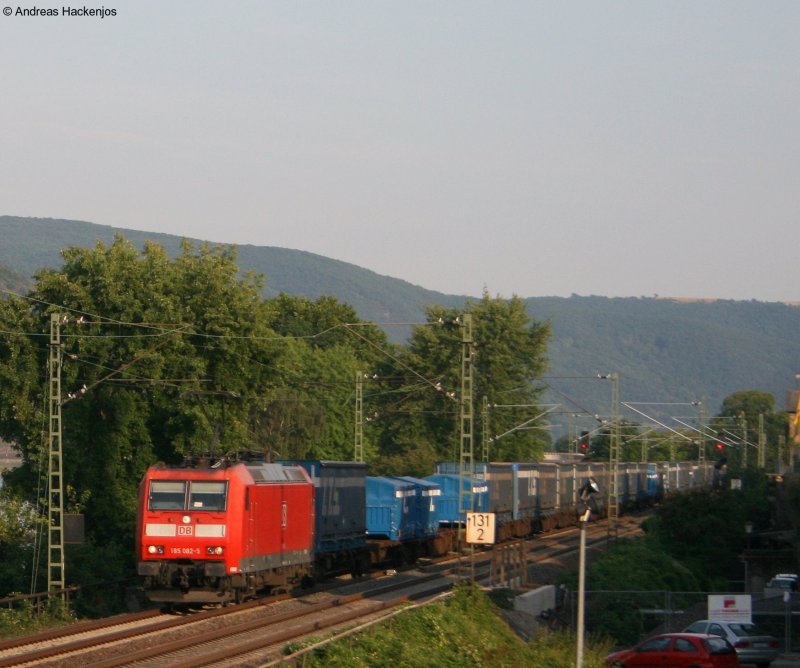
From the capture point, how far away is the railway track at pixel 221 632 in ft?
72.4

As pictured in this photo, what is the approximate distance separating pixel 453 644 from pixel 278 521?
24.1ft

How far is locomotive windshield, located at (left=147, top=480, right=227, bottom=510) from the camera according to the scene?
28609mm

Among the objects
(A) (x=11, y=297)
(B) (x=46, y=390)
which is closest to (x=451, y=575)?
(B) (x=46, y=390)

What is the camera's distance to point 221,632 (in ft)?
83.7

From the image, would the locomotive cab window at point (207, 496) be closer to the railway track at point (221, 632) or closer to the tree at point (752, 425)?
the railway track at point (221, 632)

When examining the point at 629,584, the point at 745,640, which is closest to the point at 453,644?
the point at 745,640

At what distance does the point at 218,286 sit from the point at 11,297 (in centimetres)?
772

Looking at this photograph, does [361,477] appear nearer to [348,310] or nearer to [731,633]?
[731,633]

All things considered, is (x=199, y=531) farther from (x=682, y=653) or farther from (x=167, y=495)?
(x=682, y=653)

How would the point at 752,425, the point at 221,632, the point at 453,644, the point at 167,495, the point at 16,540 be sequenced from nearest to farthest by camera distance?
the point at 453,644 < the point at 221,632 < the point at 167,495 < the point at 16,540 < the point at 752,425

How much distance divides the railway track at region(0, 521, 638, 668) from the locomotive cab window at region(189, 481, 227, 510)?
239 cm

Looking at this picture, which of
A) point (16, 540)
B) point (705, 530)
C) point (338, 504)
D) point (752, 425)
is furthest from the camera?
point (752, 425)

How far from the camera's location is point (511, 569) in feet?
124

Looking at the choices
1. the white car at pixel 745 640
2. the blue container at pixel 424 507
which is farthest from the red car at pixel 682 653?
the blue container at pixel 424 507
